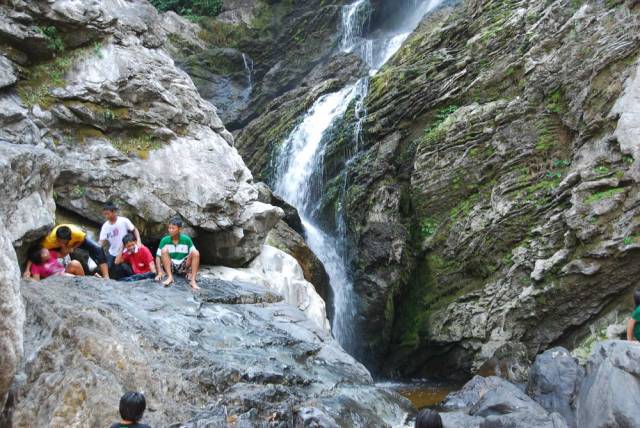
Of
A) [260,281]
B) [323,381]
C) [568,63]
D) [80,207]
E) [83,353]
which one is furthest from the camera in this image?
[568,63]

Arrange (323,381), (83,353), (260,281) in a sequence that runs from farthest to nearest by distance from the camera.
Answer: (260,281) < (323,381) < (83,353)

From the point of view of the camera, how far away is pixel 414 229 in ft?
50.7

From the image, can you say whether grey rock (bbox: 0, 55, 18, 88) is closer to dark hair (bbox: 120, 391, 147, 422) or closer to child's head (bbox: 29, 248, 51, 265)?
child's head (bbox: 29, 248, 51, 265)

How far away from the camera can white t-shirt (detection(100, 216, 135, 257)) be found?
875cm

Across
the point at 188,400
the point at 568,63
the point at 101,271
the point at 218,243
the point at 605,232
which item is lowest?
the point at 188,400

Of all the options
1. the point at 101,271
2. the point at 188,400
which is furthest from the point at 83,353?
the point at 101,271

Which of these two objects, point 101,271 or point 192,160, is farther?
point 192,160

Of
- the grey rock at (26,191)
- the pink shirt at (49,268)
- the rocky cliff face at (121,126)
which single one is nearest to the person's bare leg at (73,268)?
the pink shirt at (49,268)

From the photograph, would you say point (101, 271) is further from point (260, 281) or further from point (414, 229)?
point (414, 229)

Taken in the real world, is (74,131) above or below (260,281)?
above

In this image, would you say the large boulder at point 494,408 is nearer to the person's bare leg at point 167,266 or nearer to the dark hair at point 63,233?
the person's bare leg at point 167,266

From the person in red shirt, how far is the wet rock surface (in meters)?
0.72

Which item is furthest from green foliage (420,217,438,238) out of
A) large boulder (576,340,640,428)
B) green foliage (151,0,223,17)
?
green foliage (151,0,223,17)

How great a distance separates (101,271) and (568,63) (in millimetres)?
11811
